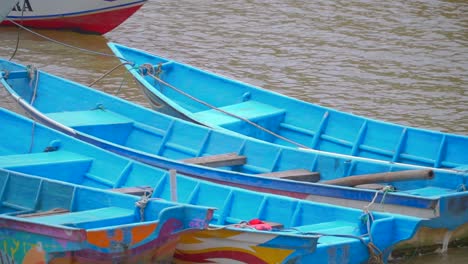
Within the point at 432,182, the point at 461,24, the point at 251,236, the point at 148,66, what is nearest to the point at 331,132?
the point at 432,182

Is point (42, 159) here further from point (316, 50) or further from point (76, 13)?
point (76, 13)

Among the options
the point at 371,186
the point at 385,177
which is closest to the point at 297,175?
the point at 371,186

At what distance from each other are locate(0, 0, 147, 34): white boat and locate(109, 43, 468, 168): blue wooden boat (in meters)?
4.73

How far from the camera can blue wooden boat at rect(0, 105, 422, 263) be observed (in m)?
7.75

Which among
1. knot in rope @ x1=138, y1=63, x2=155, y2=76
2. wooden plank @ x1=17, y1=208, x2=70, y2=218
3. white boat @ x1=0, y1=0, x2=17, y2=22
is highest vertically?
white boat @ x1=0, y1=0, x2=17, y2=22

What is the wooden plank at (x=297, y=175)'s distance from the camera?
376 inches

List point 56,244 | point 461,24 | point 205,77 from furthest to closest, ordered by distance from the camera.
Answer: point 461,24, point 205,77, point 56,244

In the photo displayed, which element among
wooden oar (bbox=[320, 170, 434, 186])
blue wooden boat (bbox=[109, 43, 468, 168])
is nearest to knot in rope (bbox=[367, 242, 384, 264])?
wooden oar (bbox=[320, 170, 434, 186])

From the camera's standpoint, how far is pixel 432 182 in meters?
9.35

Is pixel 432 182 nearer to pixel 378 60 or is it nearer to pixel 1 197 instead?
pixel 1 197

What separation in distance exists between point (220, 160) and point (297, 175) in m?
0.75

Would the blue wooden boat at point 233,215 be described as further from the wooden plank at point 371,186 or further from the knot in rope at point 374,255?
the wooden plank at point 371,186

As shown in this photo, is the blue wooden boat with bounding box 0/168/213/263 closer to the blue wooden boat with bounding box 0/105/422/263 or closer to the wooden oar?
the blue wooden boat with bounding box 0/105/422/263

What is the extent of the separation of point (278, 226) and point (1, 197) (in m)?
2.24
